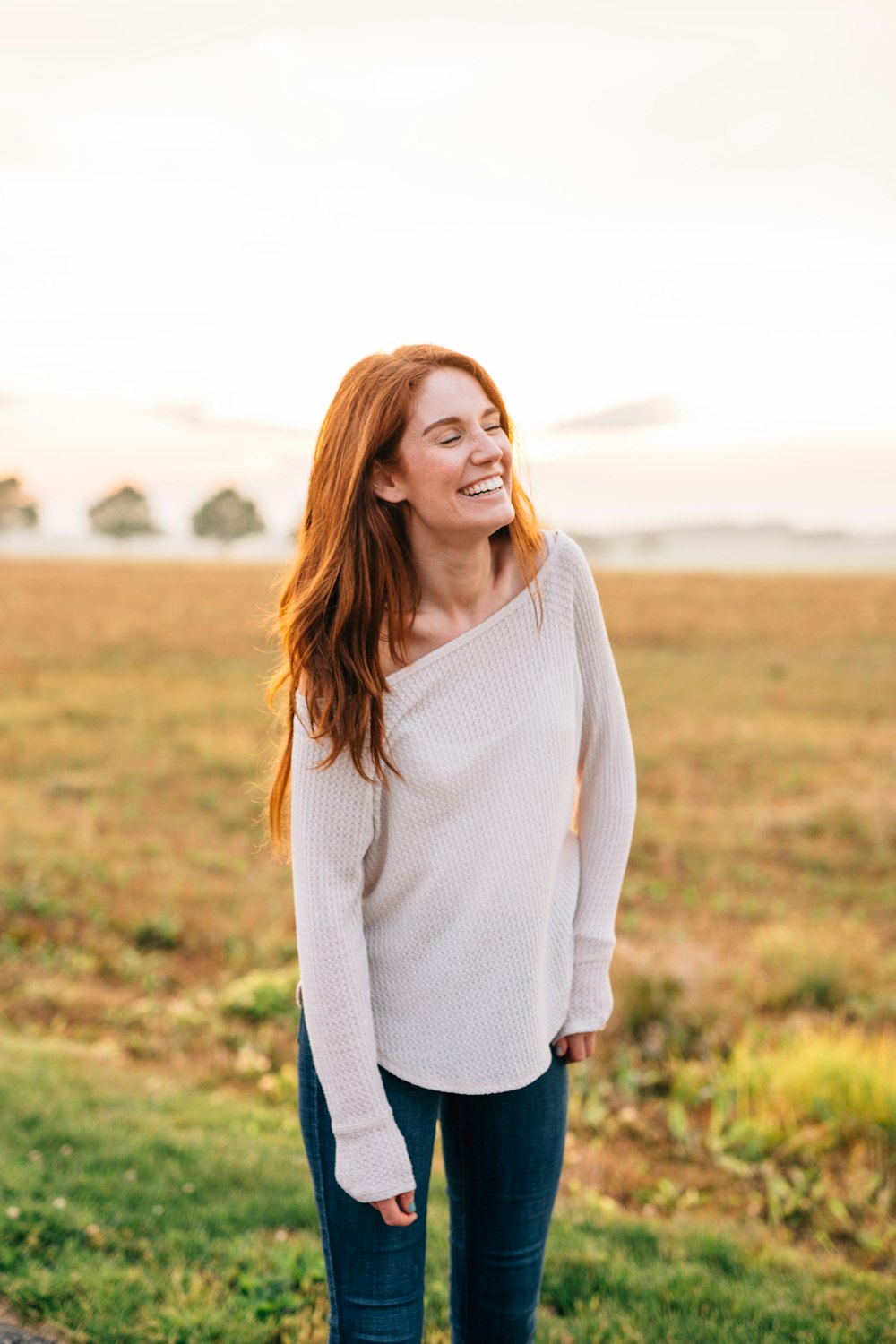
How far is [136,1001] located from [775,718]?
11.5 metres

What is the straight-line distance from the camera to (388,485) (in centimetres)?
202

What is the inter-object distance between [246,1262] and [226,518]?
97389mm

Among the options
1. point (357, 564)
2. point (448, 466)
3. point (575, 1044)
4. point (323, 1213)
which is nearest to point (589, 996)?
point (575, 1044)

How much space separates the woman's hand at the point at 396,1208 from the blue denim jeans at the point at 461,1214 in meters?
0.04

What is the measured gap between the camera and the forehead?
6.50ft

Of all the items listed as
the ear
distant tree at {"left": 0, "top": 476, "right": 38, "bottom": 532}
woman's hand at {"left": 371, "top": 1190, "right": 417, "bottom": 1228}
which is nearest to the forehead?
the ear

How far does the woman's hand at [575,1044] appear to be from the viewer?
2.19m

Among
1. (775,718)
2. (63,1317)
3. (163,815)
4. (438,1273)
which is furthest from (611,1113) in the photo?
(775,718)

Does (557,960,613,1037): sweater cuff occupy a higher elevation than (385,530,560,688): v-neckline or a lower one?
lower

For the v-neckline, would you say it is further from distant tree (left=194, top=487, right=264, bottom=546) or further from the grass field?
distant tree (left=194, top=487, right=264, bottom=546)

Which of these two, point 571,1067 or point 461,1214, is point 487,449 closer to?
point 461,1214

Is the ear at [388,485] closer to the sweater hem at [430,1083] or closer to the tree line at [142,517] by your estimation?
the sweater hem at [430,1083]

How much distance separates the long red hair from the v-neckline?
32 mm

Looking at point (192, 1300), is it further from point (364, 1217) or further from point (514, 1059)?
point (514, 1059)
